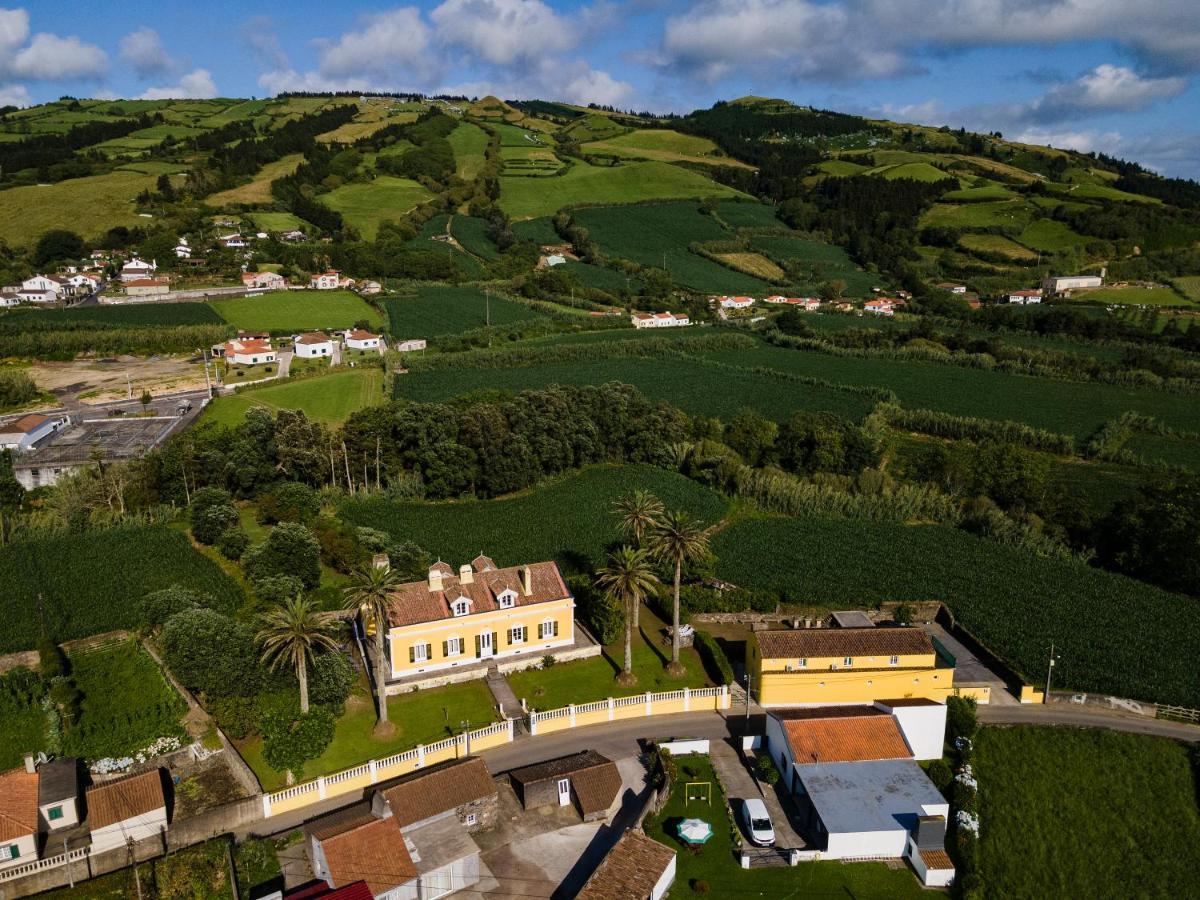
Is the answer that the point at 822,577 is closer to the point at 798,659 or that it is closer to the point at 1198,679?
the point at 798,659

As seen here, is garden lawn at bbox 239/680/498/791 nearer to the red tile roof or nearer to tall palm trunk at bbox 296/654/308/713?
tall palm trunk at bbox 296/654/308/713

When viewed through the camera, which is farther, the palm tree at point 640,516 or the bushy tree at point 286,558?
the bushy tree at point 286,558

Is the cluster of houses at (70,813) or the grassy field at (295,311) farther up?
the grassy field at (295,311)

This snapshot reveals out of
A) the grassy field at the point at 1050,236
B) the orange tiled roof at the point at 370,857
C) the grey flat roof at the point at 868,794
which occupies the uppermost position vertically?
the grassy field at the point at 1050,236

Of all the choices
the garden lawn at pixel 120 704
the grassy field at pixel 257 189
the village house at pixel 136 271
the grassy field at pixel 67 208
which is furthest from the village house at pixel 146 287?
the garden lawn at pixel 120 704

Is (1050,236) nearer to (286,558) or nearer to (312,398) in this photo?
(312,398)

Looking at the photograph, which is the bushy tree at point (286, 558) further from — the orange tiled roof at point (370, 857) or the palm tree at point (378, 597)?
the orange tiled roof at point (370, 857)
